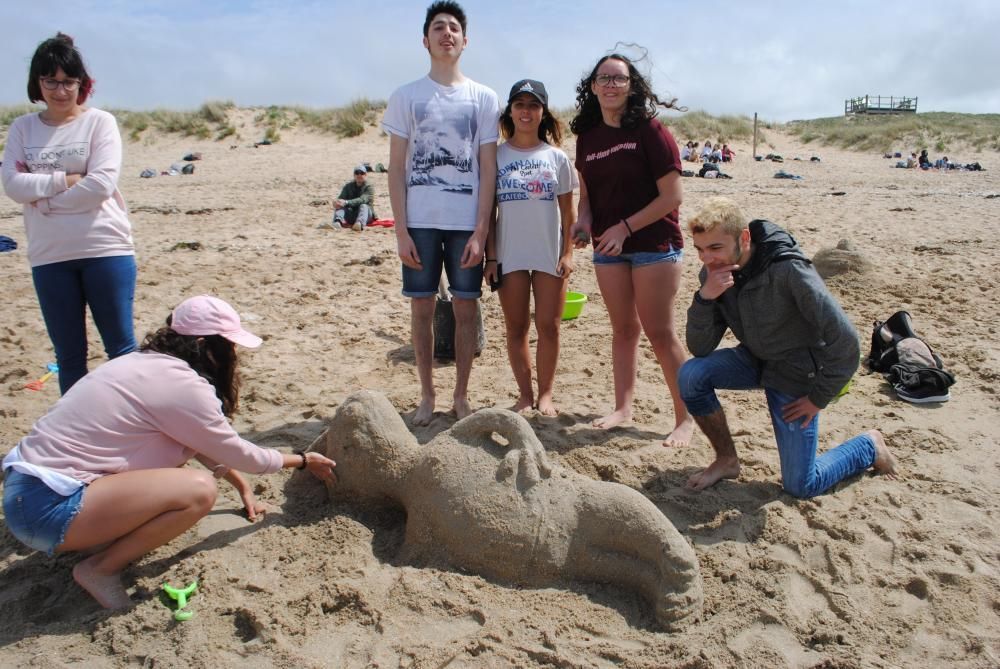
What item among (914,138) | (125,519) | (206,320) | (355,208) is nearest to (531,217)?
(206,320)

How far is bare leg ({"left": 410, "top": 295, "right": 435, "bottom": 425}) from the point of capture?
3693 millimetres

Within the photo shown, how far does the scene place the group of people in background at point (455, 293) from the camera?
2445mm

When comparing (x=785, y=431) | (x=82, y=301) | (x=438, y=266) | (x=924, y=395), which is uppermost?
(x=438, y=266)

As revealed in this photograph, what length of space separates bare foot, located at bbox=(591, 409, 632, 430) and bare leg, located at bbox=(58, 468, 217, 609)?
1.99m

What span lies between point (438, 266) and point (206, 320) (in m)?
1.32

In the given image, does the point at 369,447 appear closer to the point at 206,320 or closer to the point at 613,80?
the point at 206,320

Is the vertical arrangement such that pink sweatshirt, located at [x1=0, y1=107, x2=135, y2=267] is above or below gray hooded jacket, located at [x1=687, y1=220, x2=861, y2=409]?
above

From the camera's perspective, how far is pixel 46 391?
430 centimetres

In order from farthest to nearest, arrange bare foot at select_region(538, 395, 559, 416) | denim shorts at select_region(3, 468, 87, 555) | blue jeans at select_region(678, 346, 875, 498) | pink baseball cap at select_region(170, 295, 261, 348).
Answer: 1. bare foot at select_region(538, 395, 559, 416)
2. blue jeans at select_region(678, 346, 875, 498)
3. pink baseball cap at select_region(170, 295, 261, 348)
4. denim shorts at select_region(3, 468, 87, 555)

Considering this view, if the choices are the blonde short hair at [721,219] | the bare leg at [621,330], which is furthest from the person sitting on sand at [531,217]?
the blonde short hair at [721,219]

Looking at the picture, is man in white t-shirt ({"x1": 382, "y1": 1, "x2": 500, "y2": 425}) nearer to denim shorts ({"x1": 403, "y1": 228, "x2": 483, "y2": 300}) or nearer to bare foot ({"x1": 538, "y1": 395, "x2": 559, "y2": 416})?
denim shorts ({"x1": 403, "y1": 228, "x2": 483, "y2": 300})

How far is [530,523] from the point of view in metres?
2.59

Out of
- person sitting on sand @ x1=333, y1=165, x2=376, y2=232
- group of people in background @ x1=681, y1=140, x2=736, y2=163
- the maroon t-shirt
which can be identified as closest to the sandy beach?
the maroon t-shirt

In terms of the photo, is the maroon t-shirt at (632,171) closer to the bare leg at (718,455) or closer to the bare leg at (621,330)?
the bare leg at (621,330)
